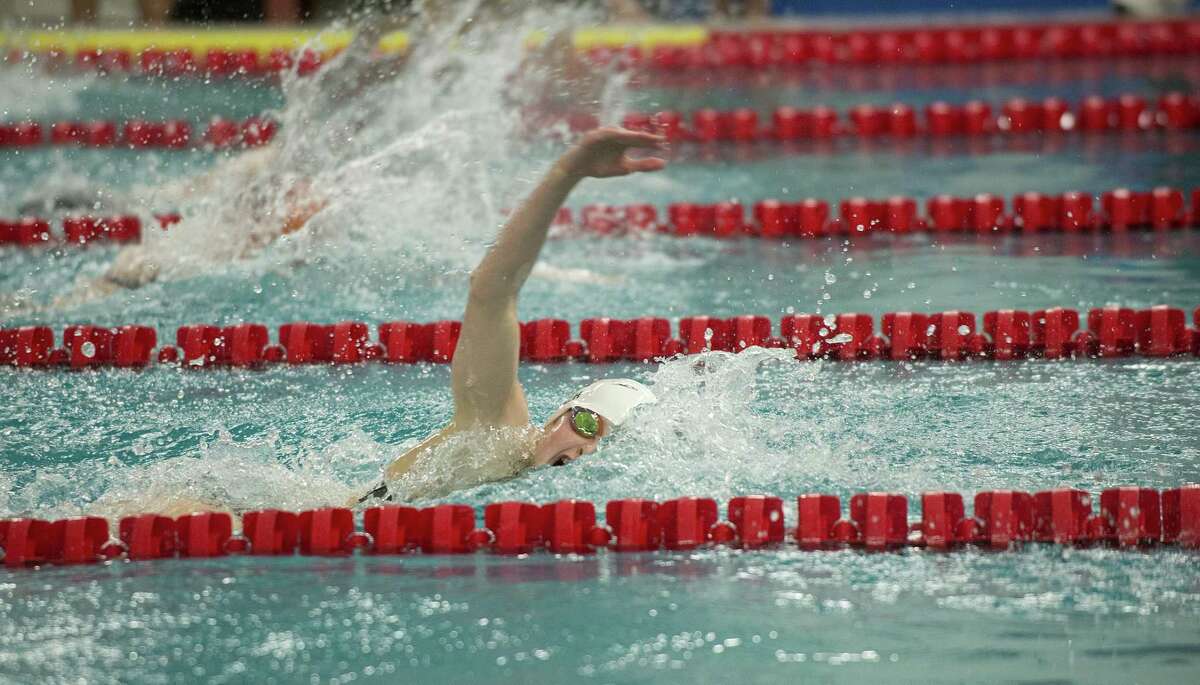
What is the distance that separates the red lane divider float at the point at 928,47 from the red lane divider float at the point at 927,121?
2019mm

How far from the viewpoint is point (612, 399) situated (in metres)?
4.03

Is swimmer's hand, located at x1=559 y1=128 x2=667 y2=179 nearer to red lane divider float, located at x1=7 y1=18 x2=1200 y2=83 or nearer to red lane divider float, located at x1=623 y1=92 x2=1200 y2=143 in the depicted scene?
red lane divider float, located at x1=623 y1=92 x2=1200 y2=143

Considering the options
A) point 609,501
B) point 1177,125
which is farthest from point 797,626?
point 1177,125

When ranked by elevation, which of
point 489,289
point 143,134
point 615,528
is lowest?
point 615,528

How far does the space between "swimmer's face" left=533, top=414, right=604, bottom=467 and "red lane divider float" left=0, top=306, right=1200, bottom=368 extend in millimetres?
1603

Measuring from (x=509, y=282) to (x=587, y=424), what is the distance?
0.47m

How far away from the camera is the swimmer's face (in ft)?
12.9

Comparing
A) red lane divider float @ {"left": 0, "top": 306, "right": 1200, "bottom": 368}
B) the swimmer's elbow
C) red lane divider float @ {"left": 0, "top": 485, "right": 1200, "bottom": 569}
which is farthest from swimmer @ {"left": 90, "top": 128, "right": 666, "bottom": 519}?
red lane divider float @ {"left": 0, "top": 306, "right": 1200, "bottom": 368}

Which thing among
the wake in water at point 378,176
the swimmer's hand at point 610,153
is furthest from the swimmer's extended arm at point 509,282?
Answer: the wake in water at point 378,176

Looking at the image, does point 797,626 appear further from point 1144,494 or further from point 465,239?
point 465,239

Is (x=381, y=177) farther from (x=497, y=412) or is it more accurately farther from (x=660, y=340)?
(x=497, y=412)

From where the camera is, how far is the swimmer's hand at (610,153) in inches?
131

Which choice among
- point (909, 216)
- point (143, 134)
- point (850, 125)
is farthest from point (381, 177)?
point (850, 125)

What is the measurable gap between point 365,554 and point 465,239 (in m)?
3.23
